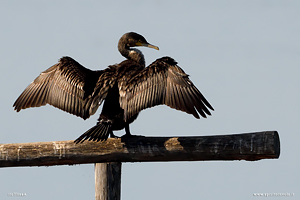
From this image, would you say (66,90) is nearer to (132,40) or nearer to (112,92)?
(112,92)

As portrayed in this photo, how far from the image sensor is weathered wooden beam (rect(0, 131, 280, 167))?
5.29m

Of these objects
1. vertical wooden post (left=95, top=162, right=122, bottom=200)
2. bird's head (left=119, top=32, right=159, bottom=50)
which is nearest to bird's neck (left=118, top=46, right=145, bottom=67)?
bird's head (left=119, top=32, right=159, bottom=50)

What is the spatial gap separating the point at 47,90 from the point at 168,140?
2.00m

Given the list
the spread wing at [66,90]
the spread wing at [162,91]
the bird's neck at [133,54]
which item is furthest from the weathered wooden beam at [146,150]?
the bird's neck at [133,54]

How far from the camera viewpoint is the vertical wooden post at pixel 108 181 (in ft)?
19.3

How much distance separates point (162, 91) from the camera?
642 centimetres

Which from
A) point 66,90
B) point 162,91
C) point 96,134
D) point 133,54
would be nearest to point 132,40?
point 133,54

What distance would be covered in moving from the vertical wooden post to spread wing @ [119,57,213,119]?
2.27ft

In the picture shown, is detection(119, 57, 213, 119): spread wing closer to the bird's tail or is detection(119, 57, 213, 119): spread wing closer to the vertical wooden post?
the bird's tail

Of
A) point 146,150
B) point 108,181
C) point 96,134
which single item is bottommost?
point 108,181

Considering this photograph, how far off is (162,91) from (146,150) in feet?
2.86

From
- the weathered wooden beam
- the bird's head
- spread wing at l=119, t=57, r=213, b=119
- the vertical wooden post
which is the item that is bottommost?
the vertical wooden post

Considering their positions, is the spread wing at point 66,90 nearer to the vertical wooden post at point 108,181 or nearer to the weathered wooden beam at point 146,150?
the weathered wooden beam at point 146,150

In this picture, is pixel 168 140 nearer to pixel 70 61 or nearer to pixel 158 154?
pixel 158 154
